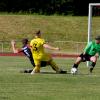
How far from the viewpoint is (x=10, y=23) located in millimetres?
63688

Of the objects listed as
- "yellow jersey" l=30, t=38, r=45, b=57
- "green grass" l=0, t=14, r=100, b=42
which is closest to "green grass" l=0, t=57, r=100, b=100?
"yellow jersey" l=30, t=38, r=45, b=57

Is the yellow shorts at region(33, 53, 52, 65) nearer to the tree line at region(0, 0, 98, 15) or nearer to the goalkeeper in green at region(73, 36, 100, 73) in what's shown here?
the goalkeeper in green at region(73, 36, 100, 73)

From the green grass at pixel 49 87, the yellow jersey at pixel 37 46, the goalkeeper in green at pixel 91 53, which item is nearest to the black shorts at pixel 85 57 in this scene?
the goalkeeper in green at pixel 91 53

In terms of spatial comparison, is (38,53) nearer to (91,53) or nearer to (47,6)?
(91,53)

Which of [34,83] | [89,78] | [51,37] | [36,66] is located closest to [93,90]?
[34,83]

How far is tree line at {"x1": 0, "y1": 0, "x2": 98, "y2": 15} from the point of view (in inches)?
2921

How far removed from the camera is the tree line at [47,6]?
74188 mm

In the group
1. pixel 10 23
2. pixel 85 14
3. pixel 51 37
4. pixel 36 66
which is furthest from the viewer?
pixel 85 14

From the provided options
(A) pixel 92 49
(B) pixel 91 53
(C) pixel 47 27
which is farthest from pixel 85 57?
(C) pixel 47 27

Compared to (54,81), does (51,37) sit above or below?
below

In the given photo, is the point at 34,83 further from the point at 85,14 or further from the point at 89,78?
Answer: the point at 85,14

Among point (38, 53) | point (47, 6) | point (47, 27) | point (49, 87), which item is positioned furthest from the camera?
point (47, 6)

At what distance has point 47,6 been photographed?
7488 cm

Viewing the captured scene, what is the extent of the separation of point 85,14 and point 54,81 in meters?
53.8
